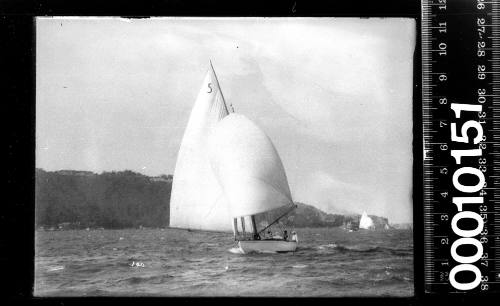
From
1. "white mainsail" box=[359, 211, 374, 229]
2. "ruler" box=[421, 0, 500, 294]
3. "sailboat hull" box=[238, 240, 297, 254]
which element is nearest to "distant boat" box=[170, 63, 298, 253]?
"sailboat hull" box=[238, 240, 297, 254]

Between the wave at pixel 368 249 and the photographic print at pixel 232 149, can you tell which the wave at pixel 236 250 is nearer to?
the photographic print at pixel 232 149

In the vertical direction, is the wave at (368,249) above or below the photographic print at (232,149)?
below

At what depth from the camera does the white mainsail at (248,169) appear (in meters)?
7.09

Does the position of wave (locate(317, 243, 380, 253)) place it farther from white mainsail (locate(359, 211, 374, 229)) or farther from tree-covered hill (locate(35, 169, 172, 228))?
tree-covered hill (locate(35, 169, 172, 228))

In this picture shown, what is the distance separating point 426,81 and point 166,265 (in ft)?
9.89

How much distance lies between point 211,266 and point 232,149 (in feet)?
3.75

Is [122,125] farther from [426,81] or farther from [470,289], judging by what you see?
[470,289]

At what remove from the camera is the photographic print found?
7059 mm

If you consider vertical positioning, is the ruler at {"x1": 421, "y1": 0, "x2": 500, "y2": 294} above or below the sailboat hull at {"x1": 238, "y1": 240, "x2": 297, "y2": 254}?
above

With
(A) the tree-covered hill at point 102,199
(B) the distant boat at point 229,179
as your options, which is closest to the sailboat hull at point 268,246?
(B) the distant boat at point 229,179

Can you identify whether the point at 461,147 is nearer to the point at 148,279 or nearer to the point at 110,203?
the point at 148,279

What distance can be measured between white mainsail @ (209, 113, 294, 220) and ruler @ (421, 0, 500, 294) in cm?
140
